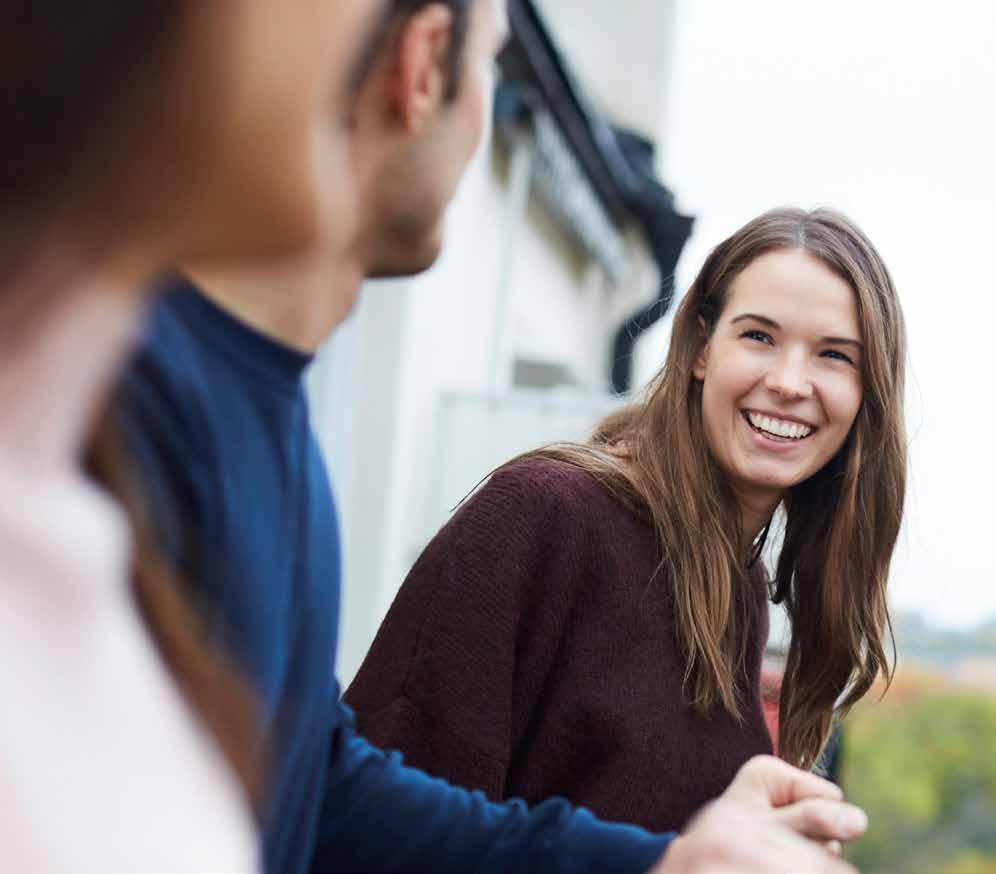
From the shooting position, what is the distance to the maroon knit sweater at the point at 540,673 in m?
1.83

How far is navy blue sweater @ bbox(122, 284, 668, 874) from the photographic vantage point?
0.74m

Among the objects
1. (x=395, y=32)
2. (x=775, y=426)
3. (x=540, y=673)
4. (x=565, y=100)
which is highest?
(x=565, y=100)

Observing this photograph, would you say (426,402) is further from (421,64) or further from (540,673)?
(421,64)

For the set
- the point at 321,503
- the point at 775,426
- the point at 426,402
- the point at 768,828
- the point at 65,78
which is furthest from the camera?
the point at 426,402

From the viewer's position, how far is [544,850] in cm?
107

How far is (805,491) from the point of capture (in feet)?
7.46

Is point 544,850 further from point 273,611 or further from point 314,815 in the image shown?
point 273,611

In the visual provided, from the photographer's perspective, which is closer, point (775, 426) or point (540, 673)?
point (540, 673)

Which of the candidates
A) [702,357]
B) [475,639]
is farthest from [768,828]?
[702,357]

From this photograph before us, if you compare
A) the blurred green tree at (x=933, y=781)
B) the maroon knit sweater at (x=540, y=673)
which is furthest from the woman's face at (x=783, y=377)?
the blurred green tree at (x=933, y=781)

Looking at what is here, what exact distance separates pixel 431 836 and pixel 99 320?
0.80 m

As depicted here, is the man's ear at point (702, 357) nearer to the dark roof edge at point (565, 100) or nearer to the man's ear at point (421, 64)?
the man's ear at point (421, 64)

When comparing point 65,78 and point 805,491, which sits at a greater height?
point 805,491

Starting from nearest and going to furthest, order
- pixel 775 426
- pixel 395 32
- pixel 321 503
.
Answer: pixel 395 32 < pixel 321 503 < pixel 775 426
